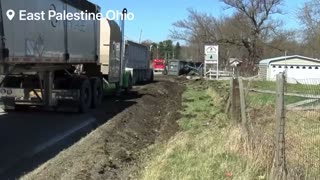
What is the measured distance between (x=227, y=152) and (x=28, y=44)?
6.28 m

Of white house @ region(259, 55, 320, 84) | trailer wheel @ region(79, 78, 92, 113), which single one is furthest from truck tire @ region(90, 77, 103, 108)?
white house @ region(259, 55, 320, 84)

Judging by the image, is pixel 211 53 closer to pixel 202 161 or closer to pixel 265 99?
pixel 265 99

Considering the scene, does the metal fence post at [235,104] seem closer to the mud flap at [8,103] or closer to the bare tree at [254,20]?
the mud flap at [8,103]

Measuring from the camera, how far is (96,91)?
72.9 feet

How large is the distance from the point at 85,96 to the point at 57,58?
368 centimetres

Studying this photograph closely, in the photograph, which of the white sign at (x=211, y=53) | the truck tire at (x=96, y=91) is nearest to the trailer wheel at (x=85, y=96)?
the truck tire at (x=96, y=91)

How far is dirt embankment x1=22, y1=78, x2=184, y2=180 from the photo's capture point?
370 inches

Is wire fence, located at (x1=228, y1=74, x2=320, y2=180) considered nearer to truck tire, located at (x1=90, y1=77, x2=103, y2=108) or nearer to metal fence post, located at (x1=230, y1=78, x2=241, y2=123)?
metal fence post, located at (x1=230, y1=78, x2=241, y2=123)

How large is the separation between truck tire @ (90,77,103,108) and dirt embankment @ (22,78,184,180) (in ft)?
6.16

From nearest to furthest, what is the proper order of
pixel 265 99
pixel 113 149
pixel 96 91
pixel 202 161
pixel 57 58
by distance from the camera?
pixel 202 161
pixel 113 149
pixel 57 58
pixel 265 99
pixel 96 91

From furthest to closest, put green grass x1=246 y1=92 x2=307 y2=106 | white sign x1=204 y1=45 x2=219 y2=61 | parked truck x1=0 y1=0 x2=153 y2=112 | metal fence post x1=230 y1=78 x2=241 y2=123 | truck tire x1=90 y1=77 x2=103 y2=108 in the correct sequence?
white sign x1=204 y1=45 x2=219 y2=61 → truck tire x1=90 y1=77 x2=103 y2=108 → green grass x1=246 y1=92 x2=307 y2=106 → metal fence post x1=230 y1=78 x2=241 y2=123 → parked truck x1=0 y1=0 x2=153 y2=112

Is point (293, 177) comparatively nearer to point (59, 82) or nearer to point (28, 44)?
point (28, 44)

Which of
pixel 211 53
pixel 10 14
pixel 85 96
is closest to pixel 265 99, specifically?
pixel 85 96

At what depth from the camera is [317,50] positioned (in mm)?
69312
